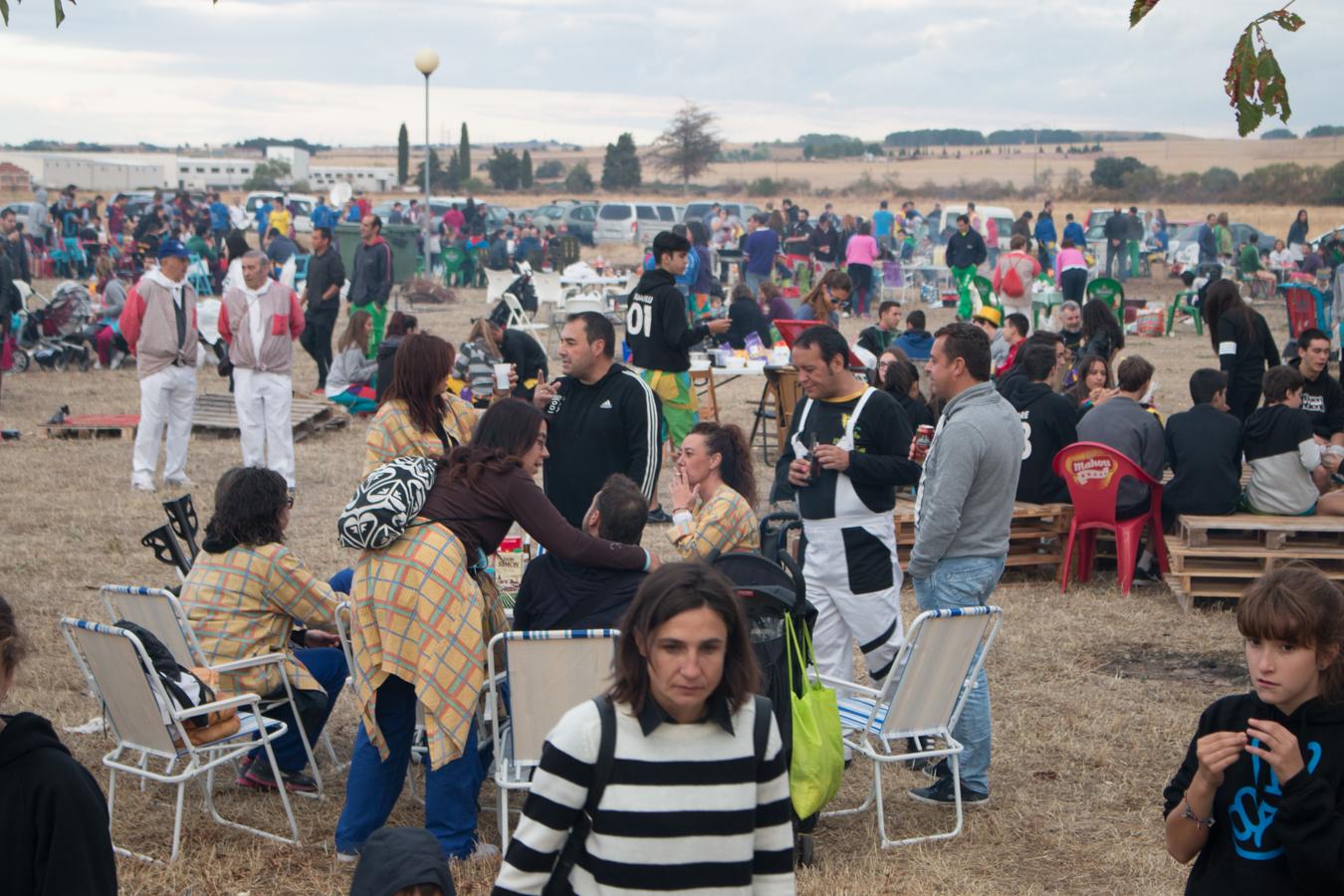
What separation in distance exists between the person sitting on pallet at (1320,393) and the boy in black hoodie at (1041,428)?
1708 millimetres

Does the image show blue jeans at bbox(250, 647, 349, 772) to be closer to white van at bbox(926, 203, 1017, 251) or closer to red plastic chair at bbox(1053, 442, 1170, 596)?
red plastic chair at bbox(1053, 442, 1170, 596)

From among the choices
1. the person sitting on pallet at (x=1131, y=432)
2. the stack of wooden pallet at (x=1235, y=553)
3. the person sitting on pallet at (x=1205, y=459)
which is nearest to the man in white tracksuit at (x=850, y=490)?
the stack of wooden pallet at (x=1235, y=553)

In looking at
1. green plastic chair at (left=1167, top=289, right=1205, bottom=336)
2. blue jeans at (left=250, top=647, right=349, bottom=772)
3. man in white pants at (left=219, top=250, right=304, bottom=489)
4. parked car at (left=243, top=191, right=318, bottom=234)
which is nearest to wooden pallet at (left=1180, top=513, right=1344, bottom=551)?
blue jeans at (left=250, top=647, right=349, bottom=772)

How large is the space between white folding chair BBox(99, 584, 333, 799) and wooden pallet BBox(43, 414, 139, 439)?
325 inches

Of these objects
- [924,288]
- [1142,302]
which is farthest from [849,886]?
[924,288]

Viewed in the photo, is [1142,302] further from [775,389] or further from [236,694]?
[236,694]

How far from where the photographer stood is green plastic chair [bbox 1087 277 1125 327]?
17750 mm

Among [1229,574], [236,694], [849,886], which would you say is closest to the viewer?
[849,886]

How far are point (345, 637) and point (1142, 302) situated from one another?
20.0 meters

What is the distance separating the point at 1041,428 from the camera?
28.2ft

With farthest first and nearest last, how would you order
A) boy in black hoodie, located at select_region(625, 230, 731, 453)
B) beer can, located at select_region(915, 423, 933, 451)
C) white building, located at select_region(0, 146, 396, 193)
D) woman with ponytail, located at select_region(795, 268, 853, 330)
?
white building, located at select_region(0, 146, 396, 193), woman with ponytail, located at select_region(795, 268, 853, 330), boy in black hoodie, located at select_region(625, 230, 731, 453), beer can, located at select_region(915, 423, 933, 451)

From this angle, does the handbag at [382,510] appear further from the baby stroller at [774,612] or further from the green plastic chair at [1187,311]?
the green plastic chair at [1187,311]

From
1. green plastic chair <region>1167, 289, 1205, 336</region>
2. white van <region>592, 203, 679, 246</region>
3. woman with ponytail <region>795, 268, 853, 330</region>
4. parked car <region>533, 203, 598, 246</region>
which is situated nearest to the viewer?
woman with ponytail <region>795, 268, 853, 330</region>

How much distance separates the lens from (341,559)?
8852 mm
